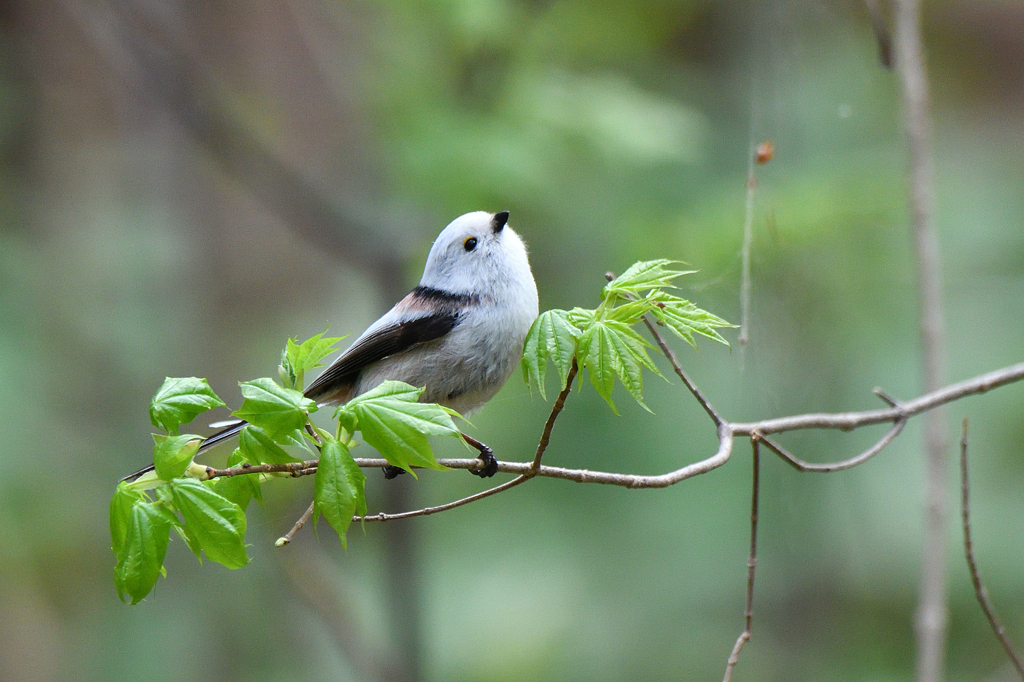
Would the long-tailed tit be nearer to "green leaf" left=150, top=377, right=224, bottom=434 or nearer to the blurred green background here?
"green leaf" left=150, top=377, right=224, bottom=434

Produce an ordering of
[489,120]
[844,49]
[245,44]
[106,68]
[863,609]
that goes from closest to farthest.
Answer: [489,120] → [844,49] → [863,609] → [245,44] → [106,68]

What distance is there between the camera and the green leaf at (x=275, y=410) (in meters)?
1.10

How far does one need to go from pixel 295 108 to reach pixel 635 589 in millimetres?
3872

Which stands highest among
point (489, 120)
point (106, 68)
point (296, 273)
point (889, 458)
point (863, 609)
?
point (106, 68)

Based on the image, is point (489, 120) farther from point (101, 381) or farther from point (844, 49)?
point (101, 381)

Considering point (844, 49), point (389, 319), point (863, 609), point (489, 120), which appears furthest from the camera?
point (863, 609)

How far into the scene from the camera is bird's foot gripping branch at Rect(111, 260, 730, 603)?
109cm

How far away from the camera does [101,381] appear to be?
4.40m

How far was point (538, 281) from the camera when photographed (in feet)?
10.4

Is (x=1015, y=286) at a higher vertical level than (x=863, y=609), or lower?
higher

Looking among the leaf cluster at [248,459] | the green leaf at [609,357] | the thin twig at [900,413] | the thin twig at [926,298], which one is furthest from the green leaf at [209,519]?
the thin twig at [926,298]

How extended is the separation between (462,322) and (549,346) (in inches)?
22.7

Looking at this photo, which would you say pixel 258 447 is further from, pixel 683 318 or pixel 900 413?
pixel 900 413

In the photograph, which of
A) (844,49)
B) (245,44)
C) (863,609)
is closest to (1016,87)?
(844,49)
